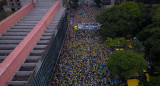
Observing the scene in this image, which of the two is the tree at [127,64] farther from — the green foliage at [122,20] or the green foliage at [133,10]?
the green foliage at [133,10]

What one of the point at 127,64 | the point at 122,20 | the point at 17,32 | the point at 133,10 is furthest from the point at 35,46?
the point at 133,10

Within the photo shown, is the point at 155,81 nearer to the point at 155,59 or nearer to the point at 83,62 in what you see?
the point at 155,59

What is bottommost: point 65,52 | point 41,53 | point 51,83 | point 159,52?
point 51,83

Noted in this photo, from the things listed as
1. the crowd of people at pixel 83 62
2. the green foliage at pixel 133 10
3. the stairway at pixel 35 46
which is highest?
the green foliage at pixel 133 10

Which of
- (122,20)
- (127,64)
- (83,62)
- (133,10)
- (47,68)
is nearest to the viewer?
(127,64)

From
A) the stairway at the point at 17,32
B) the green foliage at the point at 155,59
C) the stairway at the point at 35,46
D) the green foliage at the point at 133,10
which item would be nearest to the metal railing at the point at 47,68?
the stairway at the point at 35,46

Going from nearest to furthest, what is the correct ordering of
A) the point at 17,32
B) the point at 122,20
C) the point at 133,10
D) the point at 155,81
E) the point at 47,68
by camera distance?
the point at 155,81 < the point at 47,68 < the point at 17,32 < the point at 122,20 < the point at 133,10

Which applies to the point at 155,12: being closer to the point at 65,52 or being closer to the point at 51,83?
the point at 65,52

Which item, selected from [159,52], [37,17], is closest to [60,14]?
[37,17]
